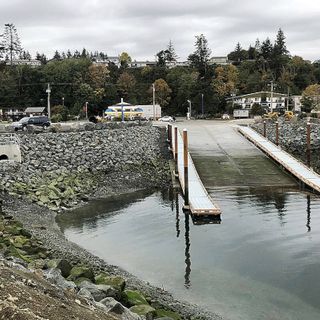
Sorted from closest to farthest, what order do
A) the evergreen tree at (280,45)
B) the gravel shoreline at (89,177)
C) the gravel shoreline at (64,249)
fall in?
the gravel shoreline at (64,249)
the gravel shoreline at (89,177)
the evergreen tree at (280,45)

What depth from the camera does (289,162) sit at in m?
31.5

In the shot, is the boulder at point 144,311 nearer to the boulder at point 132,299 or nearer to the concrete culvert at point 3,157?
the boulder at point 132,299

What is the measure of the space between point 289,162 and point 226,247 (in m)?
16.3

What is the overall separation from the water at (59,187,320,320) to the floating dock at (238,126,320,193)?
4.75 ft

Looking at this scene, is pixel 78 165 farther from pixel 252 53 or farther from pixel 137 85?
pixel 252 53

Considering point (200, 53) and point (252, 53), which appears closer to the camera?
point (200, 53)

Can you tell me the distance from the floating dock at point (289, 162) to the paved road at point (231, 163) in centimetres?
43

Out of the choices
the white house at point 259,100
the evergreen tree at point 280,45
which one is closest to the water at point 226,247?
the white house at point 259,100

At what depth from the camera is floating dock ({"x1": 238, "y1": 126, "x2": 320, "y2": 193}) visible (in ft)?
87.3

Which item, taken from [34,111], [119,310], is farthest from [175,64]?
[119,310]

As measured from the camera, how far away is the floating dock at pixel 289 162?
26620 mm

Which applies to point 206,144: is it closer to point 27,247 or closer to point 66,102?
point 27,247

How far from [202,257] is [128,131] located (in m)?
25.7

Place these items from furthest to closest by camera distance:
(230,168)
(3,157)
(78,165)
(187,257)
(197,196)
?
(230,168) → (78,165) → (3,157) → (197,196) → (187,257)
